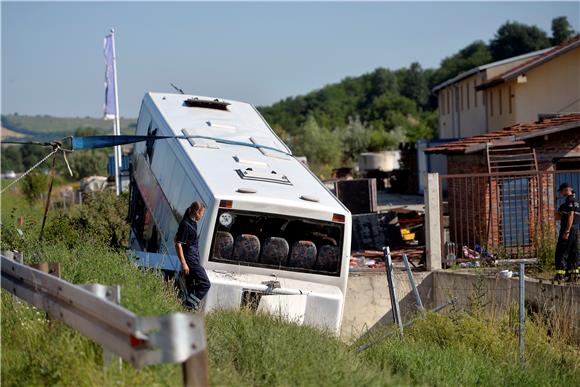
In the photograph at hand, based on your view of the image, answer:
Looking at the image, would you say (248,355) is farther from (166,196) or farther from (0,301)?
(166,196)

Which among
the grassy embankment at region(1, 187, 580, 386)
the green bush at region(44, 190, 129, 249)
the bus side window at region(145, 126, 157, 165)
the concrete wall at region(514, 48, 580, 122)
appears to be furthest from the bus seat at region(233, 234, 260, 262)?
the concrete wall at region(514, 48, 580, 122)

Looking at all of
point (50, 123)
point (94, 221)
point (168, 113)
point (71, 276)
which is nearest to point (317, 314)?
point (71, 276)

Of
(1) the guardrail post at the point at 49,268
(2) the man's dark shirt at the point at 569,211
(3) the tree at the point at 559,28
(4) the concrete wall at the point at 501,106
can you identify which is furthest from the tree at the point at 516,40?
(1) the guardrail post at the point at 49,268

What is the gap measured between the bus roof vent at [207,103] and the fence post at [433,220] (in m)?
4.32

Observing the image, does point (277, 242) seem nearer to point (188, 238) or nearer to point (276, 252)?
point (276, 252)

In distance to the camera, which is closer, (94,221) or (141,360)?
(141,360)

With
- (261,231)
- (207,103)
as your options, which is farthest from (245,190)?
(207,103)

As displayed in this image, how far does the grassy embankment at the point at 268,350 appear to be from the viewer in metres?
7.13

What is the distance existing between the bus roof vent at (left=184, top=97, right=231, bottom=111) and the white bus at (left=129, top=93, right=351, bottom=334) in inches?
97.9

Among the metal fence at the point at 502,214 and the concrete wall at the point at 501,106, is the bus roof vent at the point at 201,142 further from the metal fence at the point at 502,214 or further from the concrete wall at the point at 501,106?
the concrete wall at the point at 501,106

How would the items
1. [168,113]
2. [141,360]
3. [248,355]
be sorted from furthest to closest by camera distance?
1. [168,113]
2. [248,355]
3. [141,360]

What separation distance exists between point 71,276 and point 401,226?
51.7ft

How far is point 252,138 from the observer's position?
56.9ft

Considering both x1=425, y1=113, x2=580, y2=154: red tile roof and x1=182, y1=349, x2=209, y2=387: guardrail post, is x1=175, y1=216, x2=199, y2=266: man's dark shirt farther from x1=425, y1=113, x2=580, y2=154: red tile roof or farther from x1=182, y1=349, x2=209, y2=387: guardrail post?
x1=425, y1=113, x2=580, y2=154: red tile roof
